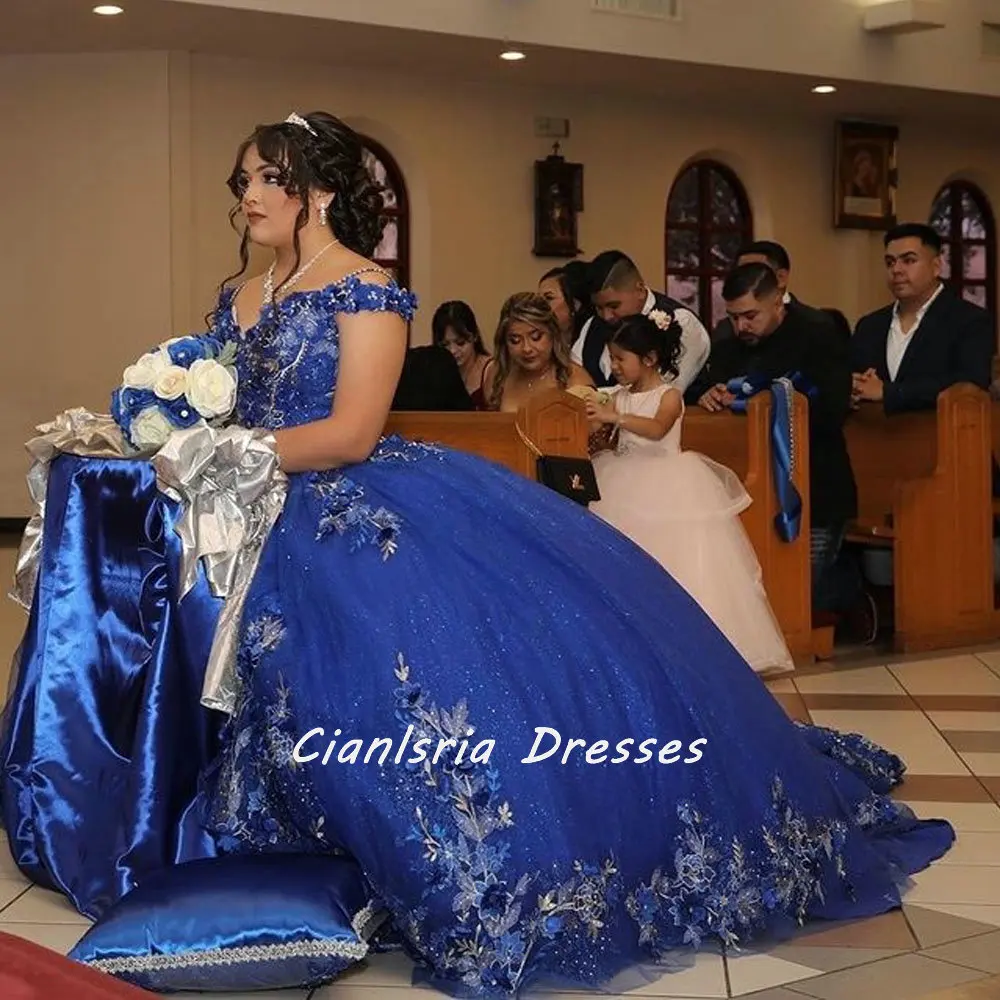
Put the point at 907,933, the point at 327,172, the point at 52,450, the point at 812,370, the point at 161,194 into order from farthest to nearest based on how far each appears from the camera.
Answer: the point at 161,194 < the point at 812,370 < the point at 52,450 < the point at 327,172 < the point at 907,933

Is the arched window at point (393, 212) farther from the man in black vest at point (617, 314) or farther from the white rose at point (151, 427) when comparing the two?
the white rose at point (151, 427)

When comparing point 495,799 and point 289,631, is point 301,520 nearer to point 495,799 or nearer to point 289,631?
point 289,631

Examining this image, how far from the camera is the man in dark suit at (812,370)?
6.77 m

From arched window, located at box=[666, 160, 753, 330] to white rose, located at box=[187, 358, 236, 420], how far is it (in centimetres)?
997

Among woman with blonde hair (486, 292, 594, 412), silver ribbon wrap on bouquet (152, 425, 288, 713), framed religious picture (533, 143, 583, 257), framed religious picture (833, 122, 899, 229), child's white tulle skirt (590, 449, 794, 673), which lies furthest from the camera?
framed religious picture (833, 122, 899, 229)

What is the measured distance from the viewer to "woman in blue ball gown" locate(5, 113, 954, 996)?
3090 mm

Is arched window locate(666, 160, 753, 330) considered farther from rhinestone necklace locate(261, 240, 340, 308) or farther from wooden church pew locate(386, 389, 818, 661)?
rhinestone necklace locate(261, 240, 340, 308)

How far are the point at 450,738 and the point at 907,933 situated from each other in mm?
964

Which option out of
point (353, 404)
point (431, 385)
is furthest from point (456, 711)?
point (431, 385)

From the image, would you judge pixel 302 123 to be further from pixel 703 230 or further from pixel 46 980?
pixel 703 230

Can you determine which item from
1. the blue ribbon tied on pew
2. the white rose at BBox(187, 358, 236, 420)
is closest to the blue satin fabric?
the white rose at BBox(187, 358, 236, 420)

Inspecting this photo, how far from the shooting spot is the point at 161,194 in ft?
36.2

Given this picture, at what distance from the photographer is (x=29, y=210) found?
436 inches

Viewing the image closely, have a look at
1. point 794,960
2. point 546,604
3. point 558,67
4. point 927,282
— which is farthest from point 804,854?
point 558,67
